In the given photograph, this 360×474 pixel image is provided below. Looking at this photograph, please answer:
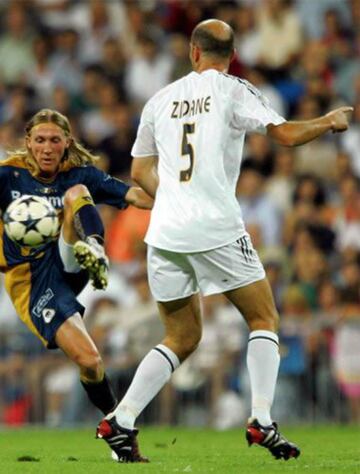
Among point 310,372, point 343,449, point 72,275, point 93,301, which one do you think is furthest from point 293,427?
point 72,275

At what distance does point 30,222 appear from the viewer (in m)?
8.95

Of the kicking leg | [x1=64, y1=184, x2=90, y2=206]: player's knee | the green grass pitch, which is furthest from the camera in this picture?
[x1=64, y1=184, x2=90, y2=206]: player's knee

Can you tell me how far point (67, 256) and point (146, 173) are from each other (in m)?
0.79

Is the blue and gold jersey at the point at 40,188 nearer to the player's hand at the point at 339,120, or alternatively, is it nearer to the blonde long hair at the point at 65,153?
the blonde long hair at the point at 65,153

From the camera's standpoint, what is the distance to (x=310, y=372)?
565 inches

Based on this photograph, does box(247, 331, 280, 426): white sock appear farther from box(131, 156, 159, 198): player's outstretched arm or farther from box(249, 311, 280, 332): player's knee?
box(131, 156, 159, 198): player's outstretched arm

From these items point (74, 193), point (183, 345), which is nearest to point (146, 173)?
point (74, 193)

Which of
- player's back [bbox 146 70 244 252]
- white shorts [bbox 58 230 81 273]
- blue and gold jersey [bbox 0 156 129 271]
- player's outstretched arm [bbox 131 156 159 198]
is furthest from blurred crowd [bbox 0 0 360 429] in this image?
player's back [bbox 146 70 244 252]

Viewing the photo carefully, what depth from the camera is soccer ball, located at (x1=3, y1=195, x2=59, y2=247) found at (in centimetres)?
895

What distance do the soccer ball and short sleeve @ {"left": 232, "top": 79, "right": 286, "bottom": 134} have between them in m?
1.36

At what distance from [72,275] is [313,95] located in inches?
326

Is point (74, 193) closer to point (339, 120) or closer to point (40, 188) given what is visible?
point (40, 188)

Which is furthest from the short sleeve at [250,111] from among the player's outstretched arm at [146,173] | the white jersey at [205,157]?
the player's outstretched arm at [146,173]

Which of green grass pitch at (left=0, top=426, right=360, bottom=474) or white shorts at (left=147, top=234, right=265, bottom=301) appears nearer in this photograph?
green grass pitch at (left=0, top=426, right=360, bottom=474)
